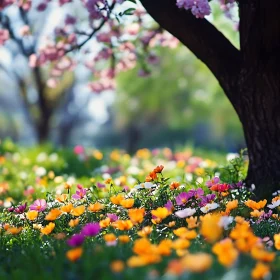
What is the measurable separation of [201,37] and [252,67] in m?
0.53

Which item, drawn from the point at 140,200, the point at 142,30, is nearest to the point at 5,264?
the point at 140,200

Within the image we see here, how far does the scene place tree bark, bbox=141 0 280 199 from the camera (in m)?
4.89

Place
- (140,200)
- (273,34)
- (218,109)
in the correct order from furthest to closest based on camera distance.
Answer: (218,109), (273,34), (140,200)

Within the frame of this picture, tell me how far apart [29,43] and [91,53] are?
21.6ft

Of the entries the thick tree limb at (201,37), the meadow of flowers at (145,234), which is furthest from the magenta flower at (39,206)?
the thick tree limb at (201,37)

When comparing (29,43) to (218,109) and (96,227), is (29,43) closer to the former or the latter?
(218,109)

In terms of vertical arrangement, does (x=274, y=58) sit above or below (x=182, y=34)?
below

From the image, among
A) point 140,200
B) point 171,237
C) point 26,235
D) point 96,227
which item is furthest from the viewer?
point 140,200

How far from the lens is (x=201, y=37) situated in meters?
5.05

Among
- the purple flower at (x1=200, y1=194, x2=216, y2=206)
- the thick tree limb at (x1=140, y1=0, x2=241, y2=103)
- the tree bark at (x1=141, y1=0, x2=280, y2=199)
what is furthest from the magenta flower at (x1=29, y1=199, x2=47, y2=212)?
the thick tree limb at (x1=140, y1=0, x2=241, y2=103)

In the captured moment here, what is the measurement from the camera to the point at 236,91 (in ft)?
16.9

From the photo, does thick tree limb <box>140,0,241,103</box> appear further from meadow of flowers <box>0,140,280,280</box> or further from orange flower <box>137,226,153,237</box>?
orange flower <box>137,226,153,237</box>

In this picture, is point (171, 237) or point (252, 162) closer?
point (171, 237)

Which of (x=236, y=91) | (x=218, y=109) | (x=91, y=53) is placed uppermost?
(x=218, y=109)
